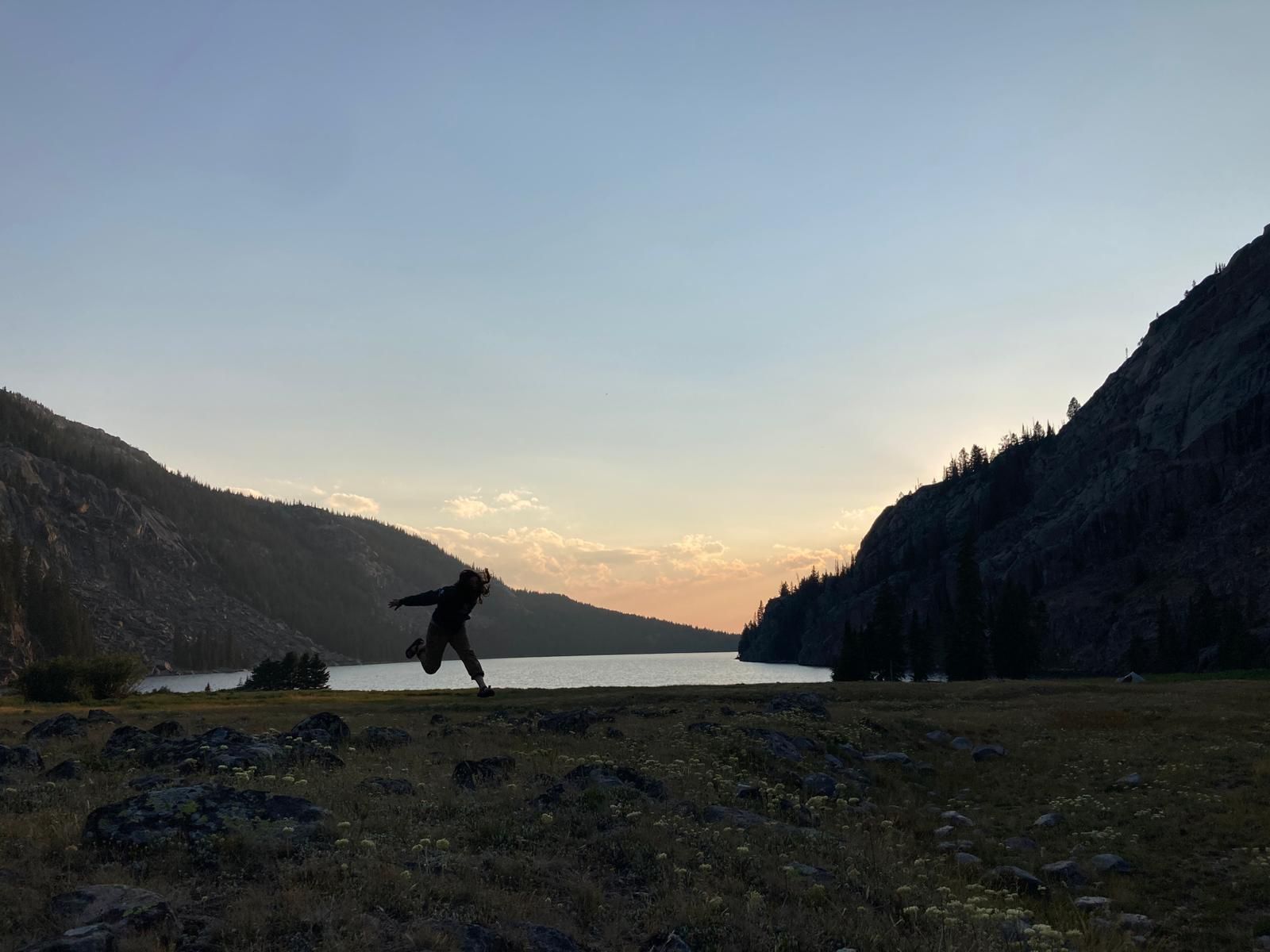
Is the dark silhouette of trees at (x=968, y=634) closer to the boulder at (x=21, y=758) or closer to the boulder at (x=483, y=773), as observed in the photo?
the boulder at (x=483, y=773)

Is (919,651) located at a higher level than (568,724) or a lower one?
lower

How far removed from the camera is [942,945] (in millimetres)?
9672

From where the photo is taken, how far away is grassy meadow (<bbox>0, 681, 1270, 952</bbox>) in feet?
31.7

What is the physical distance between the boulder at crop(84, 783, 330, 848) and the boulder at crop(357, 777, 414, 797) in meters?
Answer: 2.45

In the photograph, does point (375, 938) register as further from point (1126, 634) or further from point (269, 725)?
point (1126, 634)

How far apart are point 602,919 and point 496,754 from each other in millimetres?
12605

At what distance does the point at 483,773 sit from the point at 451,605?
437cm

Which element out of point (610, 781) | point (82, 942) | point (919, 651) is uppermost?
point (82, 942)

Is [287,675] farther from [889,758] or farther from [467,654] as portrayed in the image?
[467,654]

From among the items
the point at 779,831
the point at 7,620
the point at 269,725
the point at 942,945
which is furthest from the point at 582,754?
the point at 7,620

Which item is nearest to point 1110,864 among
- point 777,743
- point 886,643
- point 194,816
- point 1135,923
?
point 1135,923

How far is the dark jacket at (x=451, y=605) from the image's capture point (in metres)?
16.0

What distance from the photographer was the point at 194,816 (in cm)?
1205

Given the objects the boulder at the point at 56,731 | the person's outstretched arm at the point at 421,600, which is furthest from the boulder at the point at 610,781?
the boulder at the point at 56,731
